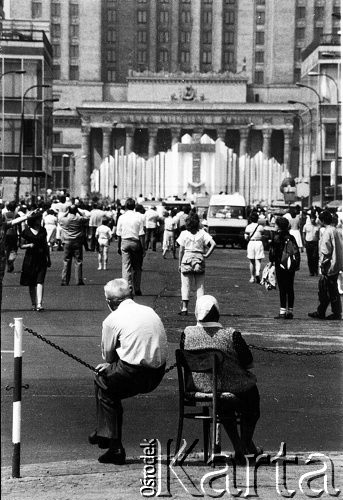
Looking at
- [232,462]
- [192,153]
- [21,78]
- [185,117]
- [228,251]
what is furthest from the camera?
[185,117]

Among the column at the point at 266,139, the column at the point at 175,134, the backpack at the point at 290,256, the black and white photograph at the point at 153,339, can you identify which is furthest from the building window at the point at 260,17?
the column at the point at 266,139

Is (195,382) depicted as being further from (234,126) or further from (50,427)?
(234,126)

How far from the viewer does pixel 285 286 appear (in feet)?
64.5

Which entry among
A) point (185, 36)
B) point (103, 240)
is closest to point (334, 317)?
point (185, 36)

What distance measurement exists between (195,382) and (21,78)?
4212 millimetres

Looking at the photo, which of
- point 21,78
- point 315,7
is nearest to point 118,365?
point 21,78

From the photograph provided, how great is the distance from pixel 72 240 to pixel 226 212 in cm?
3016

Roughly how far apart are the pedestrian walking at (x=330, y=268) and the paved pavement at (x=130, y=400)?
0.39m

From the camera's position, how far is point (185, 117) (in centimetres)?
14062

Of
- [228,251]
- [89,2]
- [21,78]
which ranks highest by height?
[89,2]

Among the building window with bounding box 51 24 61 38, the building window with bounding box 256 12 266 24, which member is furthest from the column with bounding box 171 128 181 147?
the building window with bounding box 51 24 61 38

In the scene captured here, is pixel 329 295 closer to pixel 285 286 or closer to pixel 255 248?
pixel 285 286

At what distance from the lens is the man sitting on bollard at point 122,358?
31.1ft

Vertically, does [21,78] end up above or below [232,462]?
above
